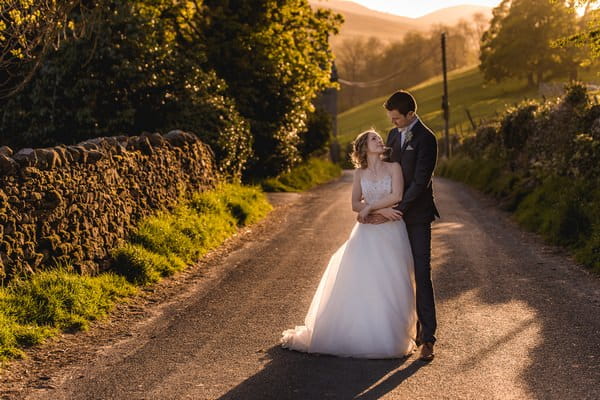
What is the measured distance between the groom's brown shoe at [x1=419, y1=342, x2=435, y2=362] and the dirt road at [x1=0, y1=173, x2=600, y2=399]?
0.29 feet

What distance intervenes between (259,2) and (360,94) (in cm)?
8732

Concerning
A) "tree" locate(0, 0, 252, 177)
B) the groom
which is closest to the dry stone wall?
the groom

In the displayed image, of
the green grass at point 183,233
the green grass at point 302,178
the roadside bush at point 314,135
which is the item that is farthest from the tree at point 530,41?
the green grass at point 183,233

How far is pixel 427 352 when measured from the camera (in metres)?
6.46

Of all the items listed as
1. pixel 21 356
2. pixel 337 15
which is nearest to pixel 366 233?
pixel 21 356

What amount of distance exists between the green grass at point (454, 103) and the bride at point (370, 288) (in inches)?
2325

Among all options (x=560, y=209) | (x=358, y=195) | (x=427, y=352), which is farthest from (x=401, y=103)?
(x=560, y=209)

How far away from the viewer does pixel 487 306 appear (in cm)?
842

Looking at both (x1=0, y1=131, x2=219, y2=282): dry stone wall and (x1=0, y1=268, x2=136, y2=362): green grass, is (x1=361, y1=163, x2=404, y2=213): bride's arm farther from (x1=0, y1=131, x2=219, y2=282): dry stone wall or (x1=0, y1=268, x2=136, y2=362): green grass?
(x1=0, y1=131, x2=219, y2=282): dry stone wall

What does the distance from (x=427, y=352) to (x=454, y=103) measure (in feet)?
256

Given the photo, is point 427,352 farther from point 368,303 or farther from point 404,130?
point 404,130

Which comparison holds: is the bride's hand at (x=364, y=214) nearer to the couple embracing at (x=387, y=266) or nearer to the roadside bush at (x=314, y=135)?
the couple embracing at (x=387, y=266)

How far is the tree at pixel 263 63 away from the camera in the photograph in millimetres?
24453

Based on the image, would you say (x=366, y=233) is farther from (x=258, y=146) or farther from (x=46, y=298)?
(x=258, y=146)
